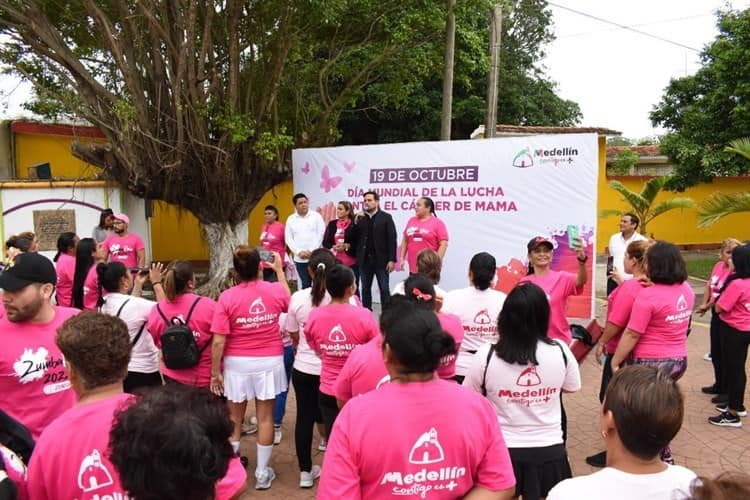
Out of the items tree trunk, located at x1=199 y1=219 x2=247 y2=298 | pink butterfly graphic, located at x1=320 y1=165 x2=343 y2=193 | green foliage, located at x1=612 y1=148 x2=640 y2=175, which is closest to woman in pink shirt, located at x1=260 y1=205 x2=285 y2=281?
pink butterfly graphic, located at x1=320 y1=165 x2=343 y2=193

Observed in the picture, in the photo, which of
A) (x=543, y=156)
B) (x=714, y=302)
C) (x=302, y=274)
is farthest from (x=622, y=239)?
(x=302, y=274)

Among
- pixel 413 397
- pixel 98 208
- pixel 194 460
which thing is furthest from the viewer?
pixel 98 208

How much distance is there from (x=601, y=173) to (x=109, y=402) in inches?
625

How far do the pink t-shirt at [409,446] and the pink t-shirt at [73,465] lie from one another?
2.30 ft

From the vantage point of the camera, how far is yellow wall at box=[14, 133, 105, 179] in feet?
50.6

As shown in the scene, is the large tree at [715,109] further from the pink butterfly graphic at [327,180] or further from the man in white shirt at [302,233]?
the man in white shirt at [302,233]

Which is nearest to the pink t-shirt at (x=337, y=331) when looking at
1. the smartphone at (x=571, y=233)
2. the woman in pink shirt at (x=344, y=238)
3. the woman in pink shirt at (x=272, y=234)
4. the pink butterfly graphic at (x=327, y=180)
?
the woman in pink shirt at (x=344, y=238)

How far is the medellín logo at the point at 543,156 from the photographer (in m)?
7.83

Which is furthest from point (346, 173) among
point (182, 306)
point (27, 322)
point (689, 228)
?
point (689, 228)

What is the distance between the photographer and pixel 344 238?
8.45 m

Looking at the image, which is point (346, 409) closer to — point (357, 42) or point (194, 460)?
point (194, 460)

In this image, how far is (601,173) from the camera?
15.9 m

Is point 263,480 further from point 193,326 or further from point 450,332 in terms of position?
point 450,332

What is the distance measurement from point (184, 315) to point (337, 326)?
1150 millimetres
